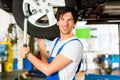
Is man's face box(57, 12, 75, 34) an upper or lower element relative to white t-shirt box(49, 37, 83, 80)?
upper

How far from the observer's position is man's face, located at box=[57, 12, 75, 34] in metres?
1.65

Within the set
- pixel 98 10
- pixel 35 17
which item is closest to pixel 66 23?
pixel 35 17

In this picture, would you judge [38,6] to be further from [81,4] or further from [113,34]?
[113,34]

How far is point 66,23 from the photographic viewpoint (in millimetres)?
1642

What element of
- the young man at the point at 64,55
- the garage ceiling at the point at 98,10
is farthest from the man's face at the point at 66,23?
the garage ceiling at the point at 98,10

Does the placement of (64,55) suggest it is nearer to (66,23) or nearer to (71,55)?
(71,55)

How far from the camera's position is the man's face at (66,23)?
5.40 feet

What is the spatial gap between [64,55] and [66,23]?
21 centimetres

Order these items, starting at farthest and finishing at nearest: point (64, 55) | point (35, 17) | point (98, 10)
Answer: point (98, 10)
point (35, 17)
point (64, 55)

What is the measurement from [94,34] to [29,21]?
222 centimetres

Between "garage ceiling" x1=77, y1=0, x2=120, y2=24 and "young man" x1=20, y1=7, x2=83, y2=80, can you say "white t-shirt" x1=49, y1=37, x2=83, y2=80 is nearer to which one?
"young man" x1=20, y1=7, x2=83, y2=80

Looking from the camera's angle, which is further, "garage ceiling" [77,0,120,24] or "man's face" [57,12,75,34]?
"garage ceiling" [77,0,120,24]

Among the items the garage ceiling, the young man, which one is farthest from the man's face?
the garage ceiling

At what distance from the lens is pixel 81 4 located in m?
2.01
